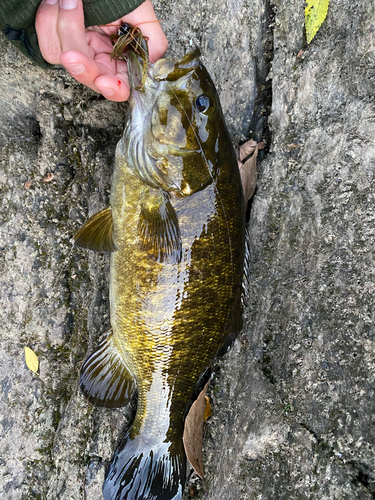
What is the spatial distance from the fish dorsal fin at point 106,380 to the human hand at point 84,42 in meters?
1.84

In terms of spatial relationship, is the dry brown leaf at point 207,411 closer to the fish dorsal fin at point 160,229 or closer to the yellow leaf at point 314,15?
the fish dorsal fin at point 160,229

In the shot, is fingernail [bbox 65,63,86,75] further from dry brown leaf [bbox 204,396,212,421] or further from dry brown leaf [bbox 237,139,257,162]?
dry brown leaf [bbox 204,396,212,421]

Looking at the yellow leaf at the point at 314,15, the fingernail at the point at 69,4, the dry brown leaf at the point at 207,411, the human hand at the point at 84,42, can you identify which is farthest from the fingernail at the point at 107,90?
the dry brown leaf at the point at 207,411

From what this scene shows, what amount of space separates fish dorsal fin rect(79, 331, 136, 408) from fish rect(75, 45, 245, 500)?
1 centimetres

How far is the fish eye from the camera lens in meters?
2.16

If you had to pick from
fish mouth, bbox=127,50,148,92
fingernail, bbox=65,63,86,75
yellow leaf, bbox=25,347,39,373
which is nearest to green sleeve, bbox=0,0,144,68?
fish mouth, bbox=127,50,148,92

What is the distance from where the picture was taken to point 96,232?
243 cm

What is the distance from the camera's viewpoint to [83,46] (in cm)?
209

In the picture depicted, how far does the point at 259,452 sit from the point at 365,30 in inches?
117

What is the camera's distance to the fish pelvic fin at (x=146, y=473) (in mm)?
2344

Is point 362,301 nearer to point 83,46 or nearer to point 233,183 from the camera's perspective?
point 233,183

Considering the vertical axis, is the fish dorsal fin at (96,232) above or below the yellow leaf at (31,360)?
above

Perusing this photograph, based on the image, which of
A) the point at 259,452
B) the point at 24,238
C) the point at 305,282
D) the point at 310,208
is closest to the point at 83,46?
the point at 24,238

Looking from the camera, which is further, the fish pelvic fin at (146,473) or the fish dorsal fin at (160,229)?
the fish pelvic fin at (146,473)
